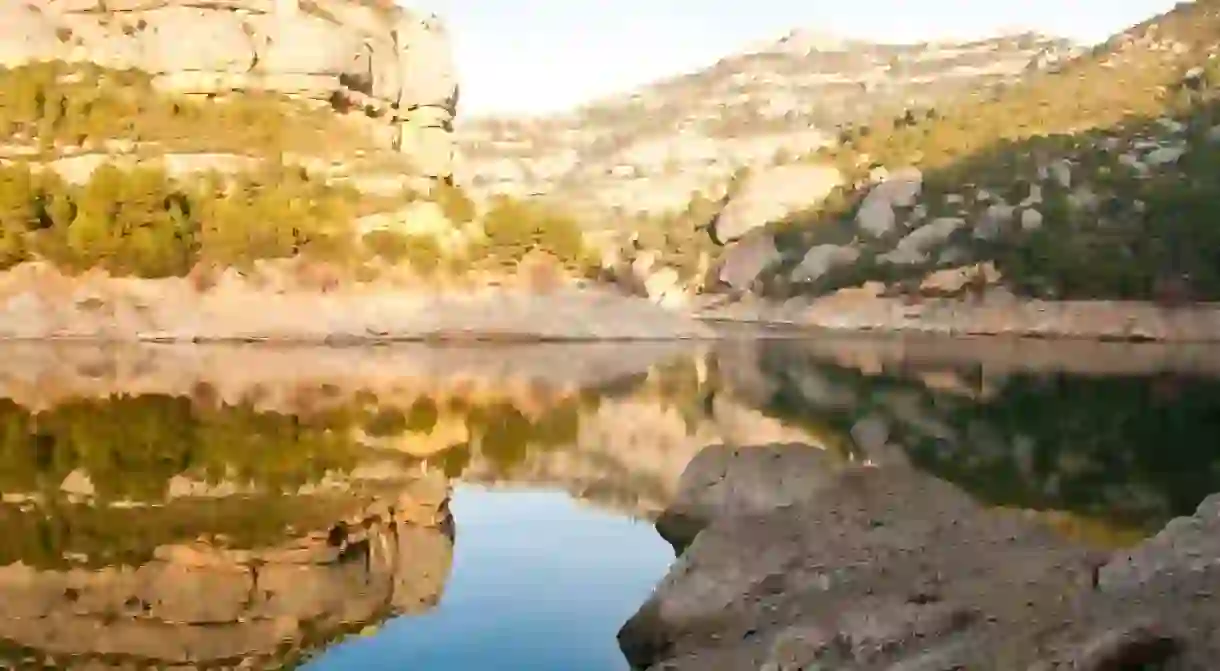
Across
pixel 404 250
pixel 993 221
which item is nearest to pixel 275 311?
pixel 404 250

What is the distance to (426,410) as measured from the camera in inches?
1538

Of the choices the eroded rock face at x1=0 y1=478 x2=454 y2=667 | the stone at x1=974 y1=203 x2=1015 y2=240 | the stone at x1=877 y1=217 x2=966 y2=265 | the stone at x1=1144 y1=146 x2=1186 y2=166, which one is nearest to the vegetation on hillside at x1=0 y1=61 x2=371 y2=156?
the stone at x1=877 y1=217 x2=966 y2=265

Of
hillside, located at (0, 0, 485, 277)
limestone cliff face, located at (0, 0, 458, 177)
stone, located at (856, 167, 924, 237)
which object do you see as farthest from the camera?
stone, located at (856, 167, 924, 237)

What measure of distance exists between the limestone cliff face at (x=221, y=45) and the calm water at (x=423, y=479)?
3596 centimetres

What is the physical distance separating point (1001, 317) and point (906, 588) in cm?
8243

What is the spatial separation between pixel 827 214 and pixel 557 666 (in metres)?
113

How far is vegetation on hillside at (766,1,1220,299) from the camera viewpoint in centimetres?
8750

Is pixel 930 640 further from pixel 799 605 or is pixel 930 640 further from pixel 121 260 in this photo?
pixel 121 260

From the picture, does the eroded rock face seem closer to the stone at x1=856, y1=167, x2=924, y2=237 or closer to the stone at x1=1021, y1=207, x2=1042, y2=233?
the stone at x1=1021, y1=207, x2=1042, y2=233

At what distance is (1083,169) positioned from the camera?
3999 inches

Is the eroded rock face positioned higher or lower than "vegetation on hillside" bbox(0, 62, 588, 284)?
lower

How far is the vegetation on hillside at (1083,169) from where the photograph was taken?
87.5m

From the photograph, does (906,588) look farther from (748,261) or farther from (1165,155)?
(748,261)

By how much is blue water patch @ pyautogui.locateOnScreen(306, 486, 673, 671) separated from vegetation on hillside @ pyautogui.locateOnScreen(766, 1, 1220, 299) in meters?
69.7
